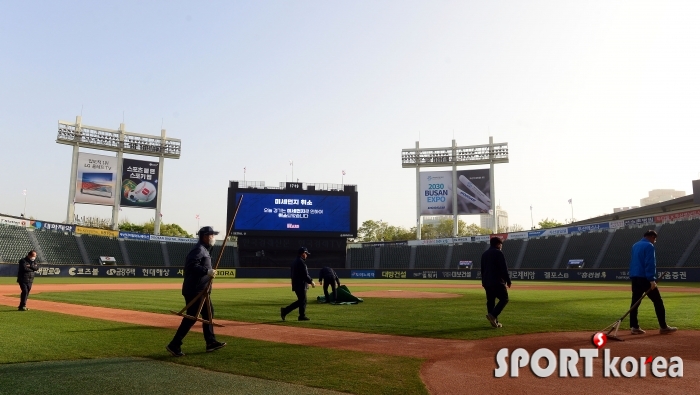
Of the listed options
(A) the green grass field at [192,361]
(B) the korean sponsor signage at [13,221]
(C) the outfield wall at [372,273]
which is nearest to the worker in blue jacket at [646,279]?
(A) the green grass field at [192,361]

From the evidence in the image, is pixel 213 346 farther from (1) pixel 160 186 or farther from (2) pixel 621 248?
(1) pixel 160 186

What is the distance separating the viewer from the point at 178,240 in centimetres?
6619

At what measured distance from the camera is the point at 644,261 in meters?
9.84

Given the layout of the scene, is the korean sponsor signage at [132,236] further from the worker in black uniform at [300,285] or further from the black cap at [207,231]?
the black cap at [207,231]

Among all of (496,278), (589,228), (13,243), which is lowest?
(496,278)

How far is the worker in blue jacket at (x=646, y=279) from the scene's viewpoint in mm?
9688

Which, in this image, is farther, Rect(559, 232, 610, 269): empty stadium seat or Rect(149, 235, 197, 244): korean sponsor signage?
Rect(149, 235, 197, 244): korean sponsor signage

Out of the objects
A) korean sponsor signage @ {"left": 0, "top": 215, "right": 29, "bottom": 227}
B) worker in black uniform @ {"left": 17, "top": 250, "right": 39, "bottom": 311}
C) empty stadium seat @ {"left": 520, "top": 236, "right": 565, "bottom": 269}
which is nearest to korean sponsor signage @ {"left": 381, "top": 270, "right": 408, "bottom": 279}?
empty stadium seat @ {"left": 520, "top": 236, "right": 565, "bottom": 269}

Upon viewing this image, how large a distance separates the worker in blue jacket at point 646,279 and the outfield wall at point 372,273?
1372 inches

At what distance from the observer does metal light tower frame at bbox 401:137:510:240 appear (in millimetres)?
66125

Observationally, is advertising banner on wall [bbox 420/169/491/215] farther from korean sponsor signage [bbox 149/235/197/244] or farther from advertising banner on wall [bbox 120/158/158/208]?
advertising banner on wall [bbox 120/158/158/208]

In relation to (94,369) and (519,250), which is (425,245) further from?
(94,369)

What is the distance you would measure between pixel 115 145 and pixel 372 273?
35724 millimetres

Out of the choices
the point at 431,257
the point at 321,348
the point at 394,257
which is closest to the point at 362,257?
the point at 394,257
